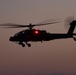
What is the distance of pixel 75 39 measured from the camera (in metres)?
77.4

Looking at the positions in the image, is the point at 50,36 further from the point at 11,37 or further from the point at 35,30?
the point at 11,37

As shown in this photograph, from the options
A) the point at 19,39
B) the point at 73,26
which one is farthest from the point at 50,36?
the point at 73,26

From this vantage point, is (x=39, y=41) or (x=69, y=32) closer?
(x=39, y=41)

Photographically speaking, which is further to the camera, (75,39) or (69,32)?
(69,32)

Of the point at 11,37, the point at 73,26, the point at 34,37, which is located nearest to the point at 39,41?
the point at 34,37

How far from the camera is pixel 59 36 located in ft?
262

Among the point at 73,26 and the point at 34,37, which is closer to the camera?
the point at 34,37

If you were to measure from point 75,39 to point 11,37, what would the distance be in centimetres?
1563

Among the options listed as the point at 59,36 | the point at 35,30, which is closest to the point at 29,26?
the point at 35,30

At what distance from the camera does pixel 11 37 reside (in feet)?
264

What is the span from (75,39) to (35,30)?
9964 mm

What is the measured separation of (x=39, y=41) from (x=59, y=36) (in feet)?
17.5

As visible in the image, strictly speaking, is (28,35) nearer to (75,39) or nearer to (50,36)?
(50,36)

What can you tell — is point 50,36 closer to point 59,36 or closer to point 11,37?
point 59,36
